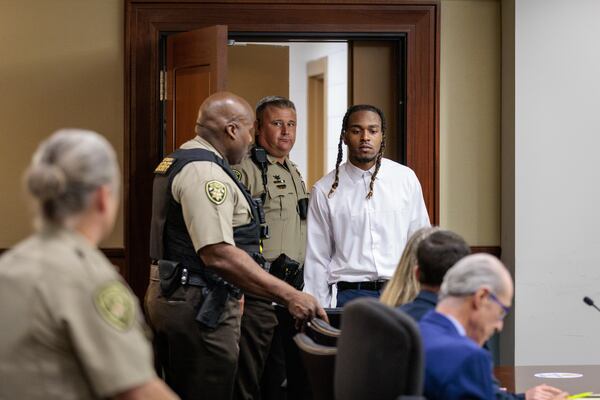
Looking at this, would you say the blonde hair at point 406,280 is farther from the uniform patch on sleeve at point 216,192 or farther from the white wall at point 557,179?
the white wall at point 557,179

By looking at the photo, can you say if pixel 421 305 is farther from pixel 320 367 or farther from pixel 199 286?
pixel 199 286

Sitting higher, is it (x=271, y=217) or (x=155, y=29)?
(x=155, y=29)

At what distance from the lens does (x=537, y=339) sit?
17.5ft

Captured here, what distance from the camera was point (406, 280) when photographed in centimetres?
268

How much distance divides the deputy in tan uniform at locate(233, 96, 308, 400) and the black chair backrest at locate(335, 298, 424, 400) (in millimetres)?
2195

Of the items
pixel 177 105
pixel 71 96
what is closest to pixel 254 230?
pixel 177 105

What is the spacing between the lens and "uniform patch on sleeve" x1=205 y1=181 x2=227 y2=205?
348 cm

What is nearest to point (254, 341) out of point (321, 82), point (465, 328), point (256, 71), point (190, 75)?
point (190, 75)

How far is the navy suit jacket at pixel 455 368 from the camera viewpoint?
6.64 feet

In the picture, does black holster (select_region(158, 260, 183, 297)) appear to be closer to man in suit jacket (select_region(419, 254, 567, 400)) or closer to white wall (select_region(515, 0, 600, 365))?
man in suit jacket (select_region(419, 254, 567, 400))

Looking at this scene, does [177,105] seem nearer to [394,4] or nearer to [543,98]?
[394,4]

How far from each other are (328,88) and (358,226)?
4.04 m

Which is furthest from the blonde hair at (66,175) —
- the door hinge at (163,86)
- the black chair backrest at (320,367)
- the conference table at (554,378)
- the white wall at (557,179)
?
the white wall at (557,179)

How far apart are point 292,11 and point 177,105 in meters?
0.74
